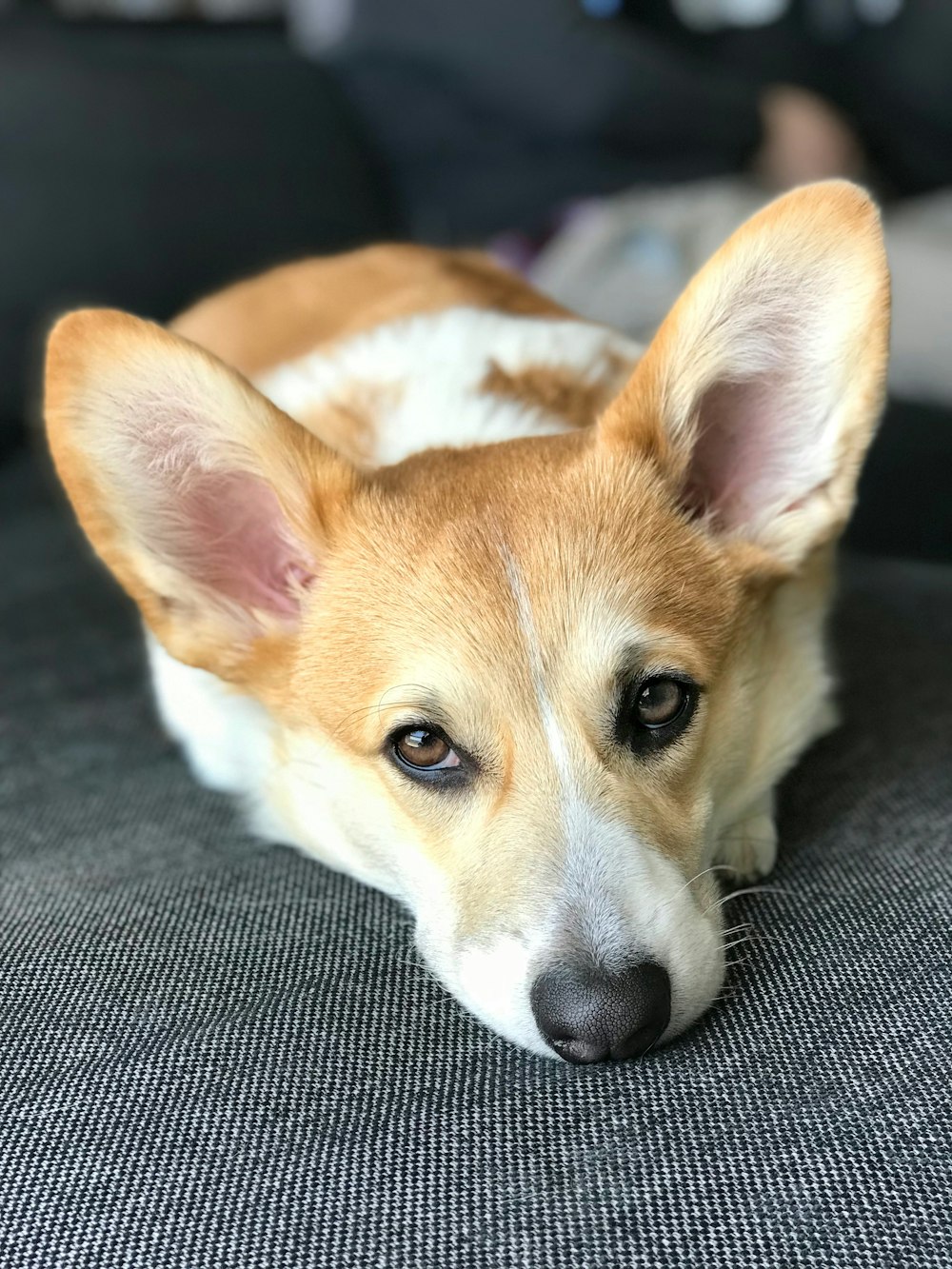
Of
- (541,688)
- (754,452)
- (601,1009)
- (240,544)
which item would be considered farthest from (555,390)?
(601,1009)

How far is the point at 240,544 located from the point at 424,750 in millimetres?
408

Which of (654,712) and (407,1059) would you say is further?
(654,712)

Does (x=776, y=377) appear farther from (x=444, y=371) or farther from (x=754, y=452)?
(x=444, y=371)

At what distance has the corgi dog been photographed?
1.14 metres

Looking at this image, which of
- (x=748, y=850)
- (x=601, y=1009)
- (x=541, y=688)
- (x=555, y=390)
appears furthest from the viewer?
(x=555, y=390)

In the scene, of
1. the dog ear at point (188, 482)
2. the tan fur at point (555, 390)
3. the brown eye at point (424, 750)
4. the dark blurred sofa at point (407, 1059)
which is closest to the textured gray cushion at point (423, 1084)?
the dark blurred sofa at point (407, 1059)

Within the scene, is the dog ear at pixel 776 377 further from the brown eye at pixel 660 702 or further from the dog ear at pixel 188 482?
the dog ear at pixel 188 482

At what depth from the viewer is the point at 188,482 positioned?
1377 mm

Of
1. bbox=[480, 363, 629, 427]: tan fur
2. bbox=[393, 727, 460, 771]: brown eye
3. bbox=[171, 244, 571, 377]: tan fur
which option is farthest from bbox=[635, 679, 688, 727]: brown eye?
bbox=[171, 244, 571, 377]: tan fur

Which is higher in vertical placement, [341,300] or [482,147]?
[341,300]

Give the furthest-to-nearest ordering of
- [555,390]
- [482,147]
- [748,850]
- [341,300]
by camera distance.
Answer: [482,147], [341,300], [555,390], [748,850]

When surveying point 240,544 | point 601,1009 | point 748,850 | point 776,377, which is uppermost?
point 776,377

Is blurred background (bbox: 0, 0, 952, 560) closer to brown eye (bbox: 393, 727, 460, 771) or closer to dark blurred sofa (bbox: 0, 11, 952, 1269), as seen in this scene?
dark blurred sofa (bbox: 0, 11, 952, 1269)

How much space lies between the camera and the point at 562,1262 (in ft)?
2.91
